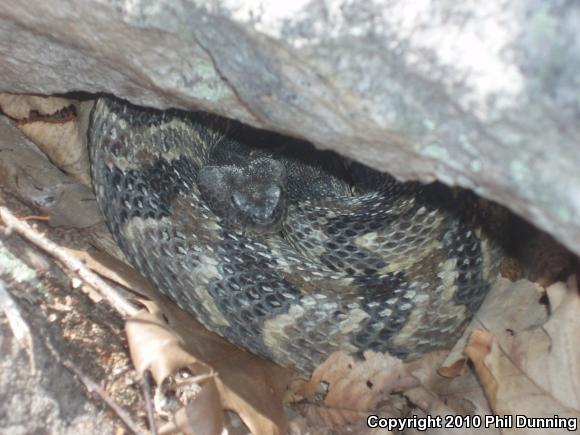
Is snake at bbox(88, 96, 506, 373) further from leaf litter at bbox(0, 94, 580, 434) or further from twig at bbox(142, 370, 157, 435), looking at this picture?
twig at bbox(142, 370, 157, 435)

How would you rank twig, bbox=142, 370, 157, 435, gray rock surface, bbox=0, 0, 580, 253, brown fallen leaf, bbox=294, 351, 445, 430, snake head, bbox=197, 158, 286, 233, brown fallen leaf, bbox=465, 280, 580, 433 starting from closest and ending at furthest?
gray rock surface, bbox=0, 0, 580, 253 < twig, bbox=142, 370, 157, 435 < brown fallen leaf, bbox=465, 280, 580, 433 < brown fallen leaf, bbox=294, 351, 445, 430 < snake head, bbox=197, 158, 286, 233

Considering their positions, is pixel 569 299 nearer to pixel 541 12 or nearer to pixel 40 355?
pixel 541 12

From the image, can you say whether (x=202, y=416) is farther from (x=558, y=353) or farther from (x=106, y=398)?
(x=558, y=353)

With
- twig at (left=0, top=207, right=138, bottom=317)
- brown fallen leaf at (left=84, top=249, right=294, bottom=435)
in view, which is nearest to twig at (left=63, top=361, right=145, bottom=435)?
brown fallen leaf at (left=84, top=249, right=294, bottom=435)

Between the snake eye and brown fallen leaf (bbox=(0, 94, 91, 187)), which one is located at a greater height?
the snake eye

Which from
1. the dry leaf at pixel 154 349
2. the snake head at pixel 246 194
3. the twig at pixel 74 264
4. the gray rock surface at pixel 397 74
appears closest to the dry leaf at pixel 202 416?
the dry leaf at pixel 154 349
